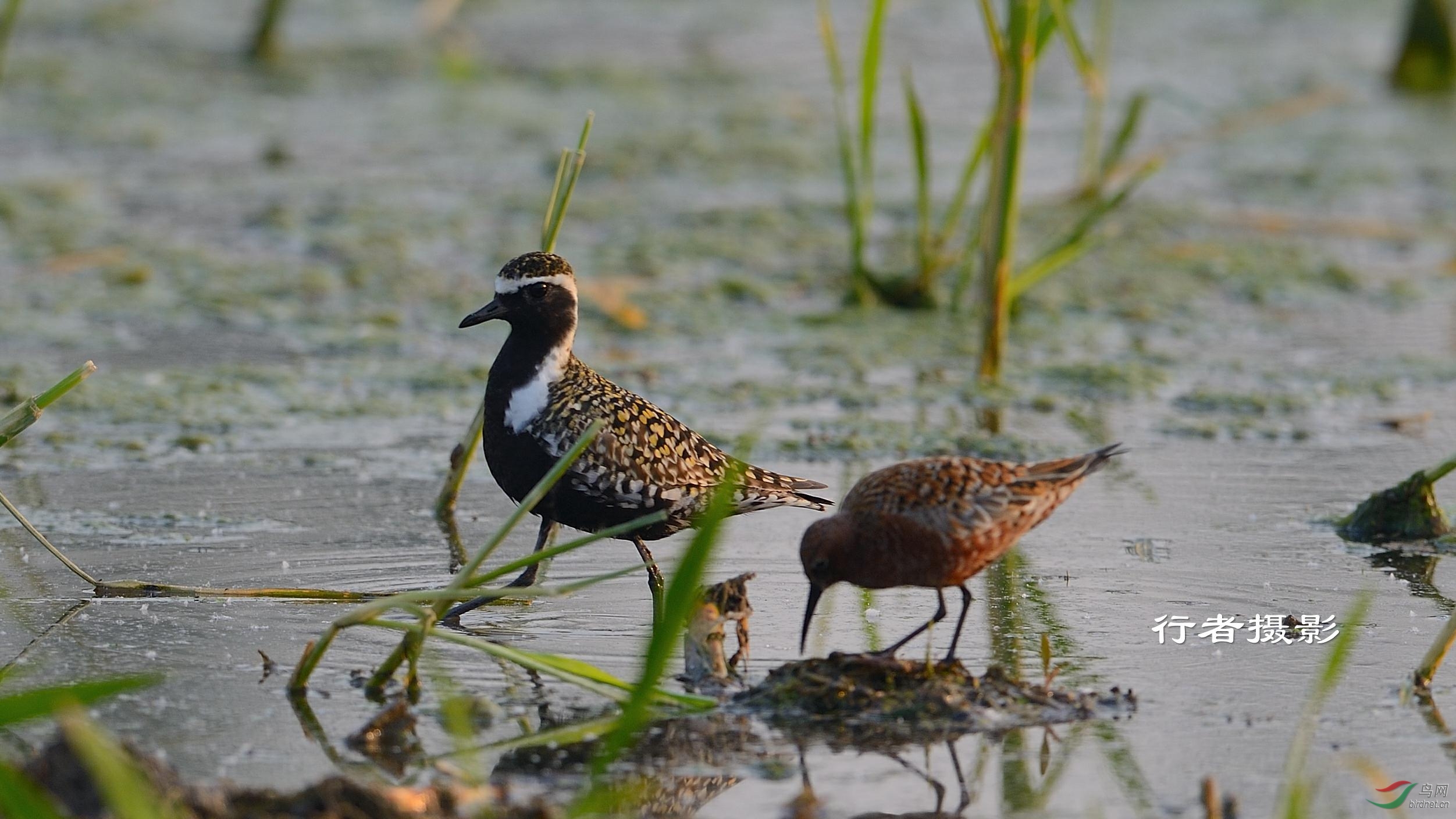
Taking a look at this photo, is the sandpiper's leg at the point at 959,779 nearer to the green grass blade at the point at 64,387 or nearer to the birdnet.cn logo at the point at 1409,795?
the birdnet.cn logo at the point at 1409,795

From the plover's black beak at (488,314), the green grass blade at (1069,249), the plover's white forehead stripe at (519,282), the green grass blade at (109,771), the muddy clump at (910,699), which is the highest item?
the green grass blade at (1069,249)

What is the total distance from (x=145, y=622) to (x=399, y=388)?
276 centimetres

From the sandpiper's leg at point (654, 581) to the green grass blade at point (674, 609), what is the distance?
165 cm

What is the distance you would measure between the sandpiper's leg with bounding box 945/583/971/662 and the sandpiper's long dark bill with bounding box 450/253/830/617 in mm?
705

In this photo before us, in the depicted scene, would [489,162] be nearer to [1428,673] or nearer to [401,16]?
[401,16]

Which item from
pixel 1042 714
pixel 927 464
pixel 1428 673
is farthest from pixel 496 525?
pixel 1428 673

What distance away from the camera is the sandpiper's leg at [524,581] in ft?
16.1

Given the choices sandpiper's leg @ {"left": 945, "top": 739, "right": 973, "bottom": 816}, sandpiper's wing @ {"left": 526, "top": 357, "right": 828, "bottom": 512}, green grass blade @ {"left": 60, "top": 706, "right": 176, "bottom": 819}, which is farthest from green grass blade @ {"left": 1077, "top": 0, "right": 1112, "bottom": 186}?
green grass blade @ {"left": 60, "top": 706, "right": 176, "bottom": 819}

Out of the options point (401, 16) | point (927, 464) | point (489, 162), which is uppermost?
point (401, 16)

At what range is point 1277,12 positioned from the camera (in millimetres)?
16125

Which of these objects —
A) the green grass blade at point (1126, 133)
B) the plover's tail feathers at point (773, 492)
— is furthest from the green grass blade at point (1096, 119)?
the plover's tail feathers at point (773, 492)

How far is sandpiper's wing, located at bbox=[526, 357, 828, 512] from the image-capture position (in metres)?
4.95

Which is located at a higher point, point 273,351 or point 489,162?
point 489,162

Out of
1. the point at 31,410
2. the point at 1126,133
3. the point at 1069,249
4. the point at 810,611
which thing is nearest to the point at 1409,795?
the point at 810,611
